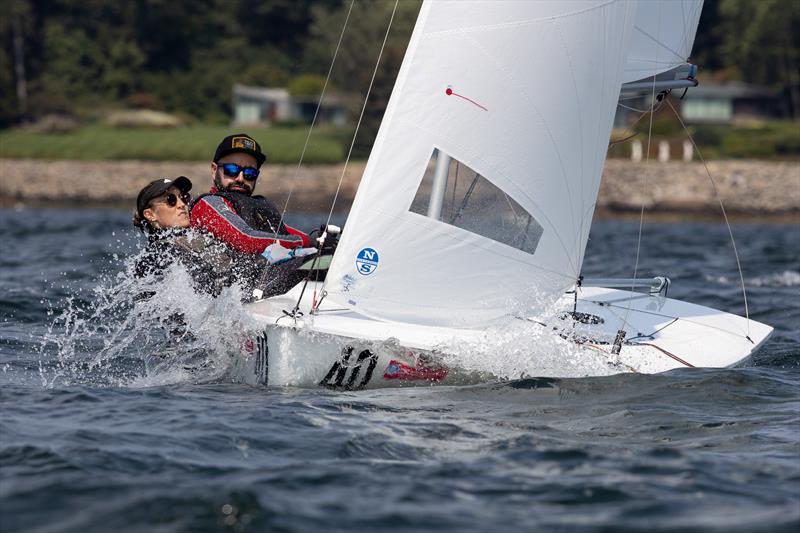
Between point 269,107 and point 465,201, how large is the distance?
52.3m

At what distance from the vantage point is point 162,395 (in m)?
6.54

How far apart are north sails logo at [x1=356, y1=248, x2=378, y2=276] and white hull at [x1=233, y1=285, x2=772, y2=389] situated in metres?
0.32

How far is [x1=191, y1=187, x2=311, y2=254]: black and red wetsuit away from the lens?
7.13 meters

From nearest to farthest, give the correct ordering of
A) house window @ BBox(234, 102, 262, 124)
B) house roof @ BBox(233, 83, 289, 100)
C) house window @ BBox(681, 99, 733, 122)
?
1. house window @ BBox(681, 99, 733, 122)
2. house roof @ BBox(233, 83, 289, 100)
3. house window @ BBox(234, 102, 262, 124)

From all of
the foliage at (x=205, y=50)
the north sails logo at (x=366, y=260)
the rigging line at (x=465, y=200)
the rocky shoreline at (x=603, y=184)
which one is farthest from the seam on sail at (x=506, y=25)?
the foliage at (x=205, y=50)

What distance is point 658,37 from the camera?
8.47 metres

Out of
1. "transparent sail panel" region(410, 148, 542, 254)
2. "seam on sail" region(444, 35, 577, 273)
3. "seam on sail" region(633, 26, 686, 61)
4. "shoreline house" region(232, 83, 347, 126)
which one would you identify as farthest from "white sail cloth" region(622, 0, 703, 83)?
"shoreline house" region(232, 83, 347, 126)

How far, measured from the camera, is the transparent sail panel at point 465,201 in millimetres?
6602

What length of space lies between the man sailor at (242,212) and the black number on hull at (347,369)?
2.93 feet

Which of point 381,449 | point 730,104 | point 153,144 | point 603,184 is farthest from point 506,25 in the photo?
point 730,104

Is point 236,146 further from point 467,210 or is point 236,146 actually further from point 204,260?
point 467,210

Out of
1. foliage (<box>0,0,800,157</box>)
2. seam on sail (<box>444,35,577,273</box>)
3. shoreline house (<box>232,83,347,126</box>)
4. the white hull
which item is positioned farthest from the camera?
shoreline house (<box>232,83,347,126</box>)

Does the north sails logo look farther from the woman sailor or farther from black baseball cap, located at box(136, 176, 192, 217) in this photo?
black baseball cap, located at box(136, 176, 192, 217)

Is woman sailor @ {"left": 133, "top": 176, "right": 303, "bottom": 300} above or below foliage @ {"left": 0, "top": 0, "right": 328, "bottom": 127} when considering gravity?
below
